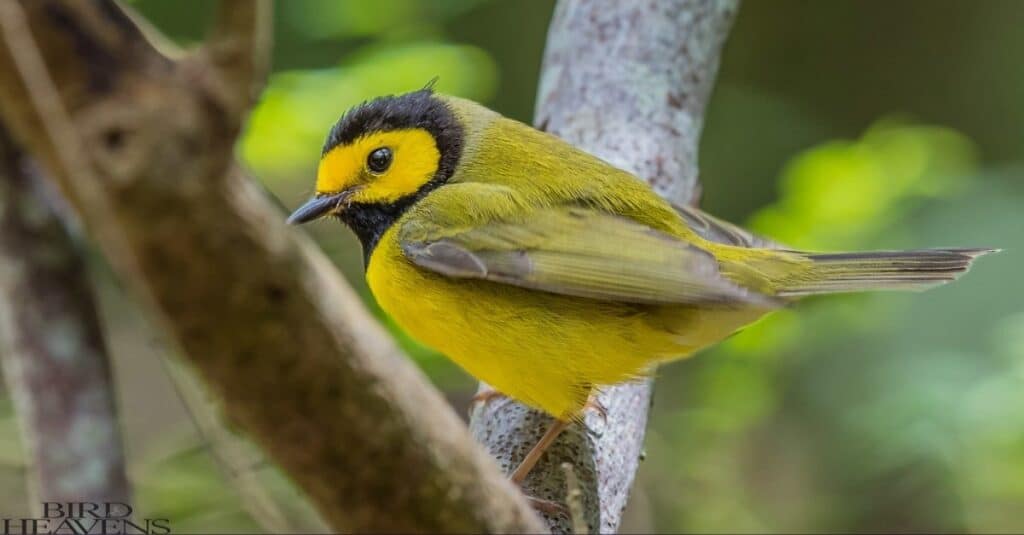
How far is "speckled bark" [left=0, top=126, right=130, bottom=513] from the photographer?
7.63 ft

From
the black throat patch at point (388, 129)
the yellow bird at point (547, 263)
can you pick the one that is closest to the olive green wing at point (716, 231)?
the yellow bird at point (547, 263)

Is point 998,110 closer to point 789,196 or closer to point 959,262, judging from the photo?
point 789,196

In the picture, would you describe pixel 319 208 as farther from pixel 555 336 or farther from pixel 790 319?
pixel 790 319

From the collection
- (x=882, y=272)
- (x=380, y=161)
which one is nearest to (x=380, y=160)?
(x=380, y=161)

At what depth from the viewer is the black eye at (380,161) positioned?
9.95 ft

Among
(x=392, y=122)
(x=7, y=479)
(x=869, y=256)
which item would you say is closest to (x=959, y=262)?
(x=869, y=256)

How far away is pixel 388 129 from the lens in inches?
119

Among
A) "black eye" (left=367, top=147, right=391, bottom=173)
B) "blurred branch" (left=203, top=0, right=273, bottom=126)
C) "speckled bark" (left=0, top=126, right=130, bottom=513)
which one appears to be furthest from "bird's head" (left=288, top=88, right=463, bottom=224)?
"blurred branch" (left=203, top=0, right=273, bottom=126)

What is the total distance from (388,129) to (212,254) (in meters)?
1.97

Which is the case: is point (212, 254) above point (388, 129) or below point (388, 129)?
below

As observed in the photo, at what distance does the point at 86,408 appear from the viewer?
2365mm

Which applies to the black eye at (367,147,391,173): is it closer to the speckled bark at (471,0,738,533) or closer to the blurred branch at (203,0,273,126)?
the speckled bark at (471,0,738,533)

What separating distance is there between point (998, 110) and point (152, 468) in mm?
4982

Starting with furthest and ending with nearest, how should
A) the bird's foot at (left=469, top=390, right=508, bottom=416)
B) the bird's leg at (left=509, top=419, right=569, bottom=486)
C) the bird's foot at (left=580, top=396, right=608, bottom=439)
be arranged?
the bird's foot at (left=469, top=390, right=508, bottom=416)
the bird's foot at (left=580, top=396, right=608, bottom=439)
the bird's leg at (left=509, top=419, right=569, bottom=486)
